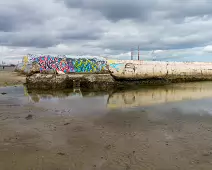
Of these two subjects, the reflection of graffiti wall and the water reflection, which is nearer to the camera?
the water reflection

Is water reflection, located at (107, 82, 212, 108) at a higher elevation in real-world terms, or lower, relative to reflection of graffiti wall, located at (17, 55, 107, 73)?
lower

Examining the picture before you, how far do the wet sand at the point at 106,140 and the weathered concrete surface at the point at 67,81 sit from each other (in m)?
5.54

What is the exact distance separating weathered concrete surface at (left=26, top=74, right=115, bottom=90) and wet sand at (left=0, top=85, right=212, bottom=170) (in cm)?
554

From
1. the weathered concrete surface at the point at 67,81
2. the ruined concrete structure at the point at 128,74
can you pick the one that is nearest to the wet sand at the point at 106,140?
the weathered concrete surface at the point at 67,81

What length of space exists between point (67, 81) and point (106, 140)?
27.6ft

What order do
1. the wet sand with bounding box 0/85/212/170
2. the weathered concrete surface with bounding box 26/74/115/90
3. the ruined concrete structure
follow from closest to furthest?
the wet sand with bounding box 0/85/212/170, the weathered concrete surface with bounding box 26/74/115/90, the ruined concrete structure

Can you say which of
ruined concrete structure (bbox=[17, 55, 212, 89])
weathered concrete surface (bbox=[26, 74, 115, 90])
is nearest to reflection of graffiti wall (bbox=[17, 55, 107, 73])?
ruined concrete structure (bbox=[17, 55, 212, 89])

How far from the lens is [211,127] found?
489cm

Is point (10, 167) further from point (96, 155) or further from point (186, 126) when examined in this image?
point (186, 126)

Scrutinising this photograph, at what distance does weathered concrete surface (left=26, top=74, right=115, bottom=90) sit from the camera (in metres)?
11.9

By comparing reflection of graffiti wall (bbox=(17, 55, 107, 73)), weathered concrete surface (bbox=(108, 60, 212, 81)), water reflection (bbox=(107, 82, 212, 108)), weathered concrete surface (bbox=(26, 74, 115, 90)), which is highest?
reflection of graffiti wall (bbox=(17, 55, 107, 73))

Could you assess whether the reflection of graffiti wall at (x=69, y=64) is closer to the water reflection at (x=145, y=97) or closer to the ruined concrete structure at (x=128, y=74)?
the ruined concrete structure at (x=128, y=74)

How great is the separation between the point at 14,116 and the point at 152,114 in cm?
384

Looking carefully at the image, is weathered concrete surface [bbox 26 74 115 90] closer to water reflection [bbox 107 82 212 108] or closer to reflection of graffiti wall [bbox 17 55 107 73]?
water reflection [bbox 107 82 212 108]
